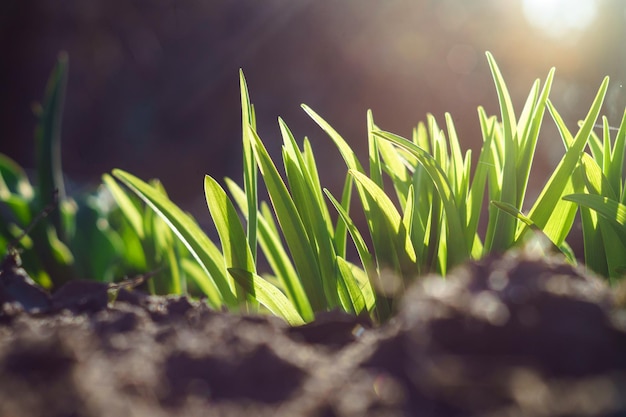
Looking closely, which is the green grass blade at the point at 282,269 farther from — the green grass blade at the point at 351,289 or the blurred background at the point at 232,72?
the blurred background at the point at 232,72

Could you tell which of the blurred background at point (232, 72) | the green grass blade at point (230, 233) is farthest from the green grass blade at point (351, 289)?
the blurred background at point (232, 72)

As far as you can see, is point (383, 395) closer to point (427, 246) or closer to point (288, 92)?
point (427, 246)

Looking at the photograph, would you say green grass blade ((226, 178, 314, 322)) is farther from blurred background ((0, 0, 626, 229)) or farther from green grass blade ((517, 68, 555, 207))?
blurred background ((0, 0, 626, 229))

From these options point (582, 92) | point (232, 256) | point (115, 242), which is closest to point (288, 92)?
point (582, 92)

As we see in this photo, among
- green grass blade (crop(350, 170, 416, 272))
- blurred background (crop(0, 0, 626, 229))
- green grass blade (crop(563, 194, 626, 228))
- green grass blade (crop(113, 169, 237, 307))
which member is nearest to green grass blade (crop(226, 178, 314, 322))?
green grass blade (crop(113, 169, 237, 307))

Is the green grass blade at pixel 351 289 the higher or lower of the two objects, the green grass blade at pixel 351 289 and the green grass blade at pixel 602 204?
the lower

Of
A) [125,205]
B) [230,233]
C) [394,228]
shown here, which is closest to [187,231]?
[230,233]

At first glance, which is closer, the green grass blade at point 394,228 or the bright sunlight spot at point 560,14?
the green grass blade at point 394,228
